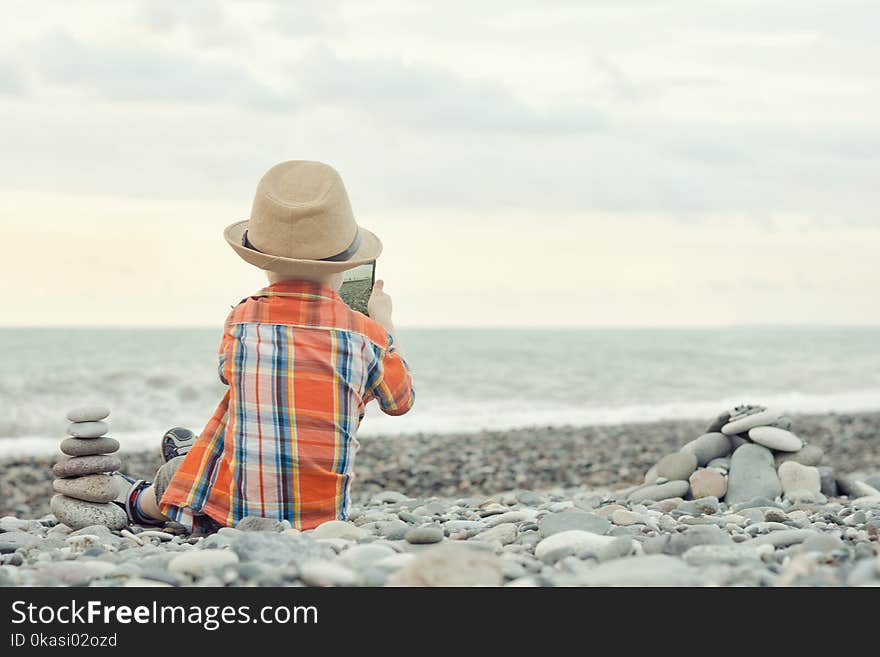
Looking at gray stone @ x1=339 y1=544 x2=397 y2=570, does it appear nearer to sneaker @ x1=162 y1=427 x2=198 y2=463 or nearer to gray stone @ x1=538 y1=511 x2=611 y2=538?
gray stone @ x1=538 y1=511 x2=611 y2=538

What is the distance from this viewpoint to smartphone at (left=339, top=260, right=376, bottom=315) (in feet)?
15.5

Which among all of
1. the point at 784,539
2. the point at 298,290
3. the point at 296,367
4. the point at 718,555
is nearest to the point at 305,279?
the point at 298,290

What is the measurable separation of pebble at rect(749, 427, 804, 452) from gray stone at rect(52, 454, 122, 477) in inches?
161

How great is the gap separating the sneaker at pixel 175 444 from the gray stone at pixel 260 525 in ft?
3.40

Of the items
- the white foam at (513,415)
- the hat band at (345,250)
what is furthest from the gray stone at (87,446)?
the white foam at (513,415)

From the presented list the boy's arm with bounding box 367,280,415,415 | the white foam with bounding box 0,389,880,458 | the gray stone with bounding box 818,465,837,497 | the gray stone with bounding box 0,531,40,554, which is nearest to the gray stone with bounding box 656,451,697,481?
the gray stone with bounding box 818,465,837,497

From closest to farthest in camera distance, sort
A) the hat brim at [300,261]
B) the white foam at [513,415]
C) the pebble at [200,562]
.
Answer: the pebble at [200,562]
the hat brim at [300,261]
the white foam at [513,415]

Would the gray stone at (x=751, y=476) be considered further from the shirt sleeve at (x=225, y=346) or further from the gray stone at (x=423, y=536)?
the shirt sleeve at (x=225, y=346)

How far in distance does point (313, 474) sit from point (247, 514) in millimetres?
342

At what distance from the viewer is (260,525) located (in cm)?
433

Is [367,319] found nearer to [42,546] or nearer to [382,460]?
[42,546]

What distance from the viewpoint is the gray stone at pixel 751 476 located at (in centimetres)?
643

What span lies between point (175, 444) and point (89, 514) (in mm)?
554
